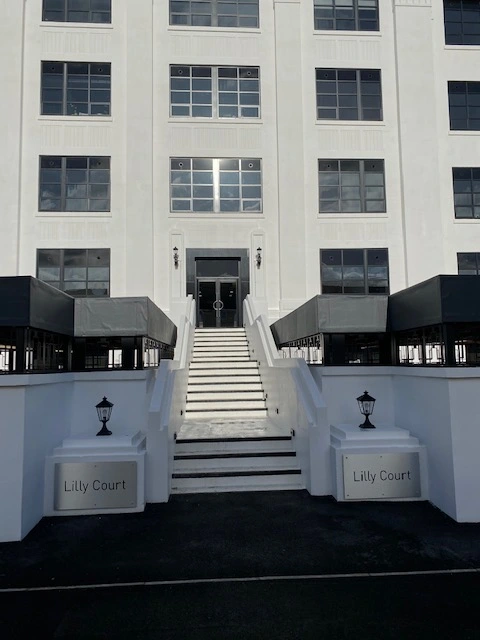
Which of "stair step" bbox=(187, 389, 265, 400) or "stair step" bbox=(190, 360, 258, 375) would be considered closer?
"stair step" bbox=(187, 389, 265, 400)

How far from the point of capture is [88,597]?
5629 mm

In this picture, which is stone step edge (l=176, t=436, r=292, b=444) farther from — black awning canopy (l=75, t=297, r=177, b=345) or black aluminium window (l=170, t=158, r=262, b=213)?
black aluminium window (l=170, t=158, r=262, b=213)

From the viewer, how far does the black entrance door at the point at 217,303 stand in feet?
70.1

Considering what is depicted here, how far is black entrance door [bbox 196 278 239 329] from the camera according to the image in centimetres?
2136

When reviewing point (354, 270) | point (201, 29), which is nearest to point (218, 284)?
point (354, 270)

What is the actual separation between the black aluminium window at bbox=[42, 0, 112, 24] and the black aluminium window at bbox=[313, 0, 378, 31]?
9.13 metres

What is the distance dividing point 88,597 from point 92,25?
21959mm

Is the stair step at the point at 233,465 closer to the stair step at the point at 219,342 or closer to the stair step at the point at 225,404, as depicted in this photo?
the stair step at the point at 225,404

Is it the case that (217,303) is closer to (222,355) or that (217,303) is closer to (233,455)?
(222,355)

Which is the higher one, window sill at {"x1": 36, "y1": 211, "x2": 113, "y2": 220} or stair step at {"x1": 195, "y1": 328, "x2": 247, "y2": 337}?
window sill at {"x1": 36, "y1": 211, "x2": 113, "y2": 220}

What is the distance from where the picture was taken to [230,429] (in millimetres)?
11516

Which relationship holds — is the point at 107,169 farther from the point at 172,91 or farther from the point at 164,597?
the point at 164,597

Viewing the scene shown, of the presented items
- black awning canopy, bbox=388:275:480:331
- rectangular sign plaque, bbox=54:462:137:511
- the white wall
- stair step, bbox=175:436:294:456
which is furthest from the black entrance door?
rectangular sign plaque, bbox=54:462:137:511

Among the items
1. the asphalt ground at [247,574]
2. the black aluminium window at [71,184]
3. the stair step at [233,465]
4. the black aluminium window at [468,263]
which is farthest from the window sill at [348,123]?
the asphalt ground at [247,574]
